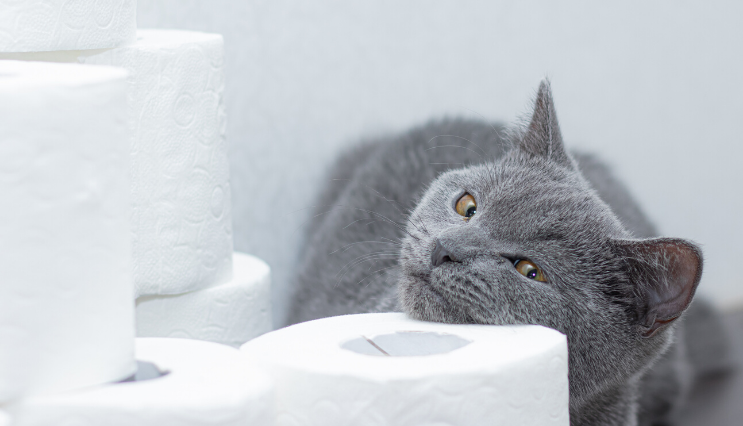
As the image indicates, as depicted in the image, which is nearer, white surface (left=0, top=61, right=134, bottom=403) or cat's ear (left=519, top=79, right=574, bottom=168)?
white surface (left=0, top=61, right=134, bottom=403)

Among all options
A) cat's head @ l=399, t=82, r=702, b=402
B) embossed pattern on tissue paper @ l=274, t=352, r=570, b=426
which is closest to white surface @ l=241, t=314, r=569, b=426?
embossed pattern on tissue paper @ l=274, t=352, r=570, b=426

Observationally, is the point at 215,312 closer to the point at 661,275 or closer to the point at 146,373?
the point at 146,373

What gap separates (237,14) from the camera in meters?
1.45

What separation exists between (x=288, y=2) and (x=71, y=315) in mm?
1063

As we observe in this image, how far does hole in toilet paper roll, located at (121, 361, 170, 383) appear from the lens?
62 cm

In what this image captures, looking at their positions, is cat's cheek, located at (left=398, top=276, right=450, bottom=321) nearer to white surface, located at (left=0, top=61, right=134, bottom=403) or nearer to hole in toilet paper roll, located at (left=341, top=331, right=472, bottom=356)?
hole in toilet paper roll, located at (left=341, top=331, right=472, bottom=356)

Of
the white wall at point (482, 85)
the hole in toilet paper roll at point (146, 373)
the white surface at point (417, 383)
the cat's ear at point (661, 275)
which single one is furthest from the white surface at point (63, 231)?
the white wall at point (482, 85)

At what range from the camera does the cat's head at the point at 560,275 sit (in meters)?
0.83

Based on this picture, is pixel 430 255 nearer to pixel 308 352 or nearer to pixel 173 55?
pixel 308 352

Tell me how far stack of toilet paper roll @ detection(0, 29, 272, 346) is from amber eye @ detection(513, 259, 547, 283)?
471 millimetres

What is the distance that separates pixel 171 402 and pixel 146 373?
0.07m

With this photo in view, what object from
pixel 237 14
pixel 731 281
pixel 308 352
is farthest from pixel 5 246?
pixel 731 281

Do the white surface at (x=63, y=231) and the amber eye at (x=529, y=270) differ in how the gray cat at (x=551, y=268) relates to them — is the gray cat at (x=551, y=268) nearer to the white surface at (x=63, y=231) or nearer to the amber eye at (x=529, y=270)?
the amber eye at (x=529, y=270)

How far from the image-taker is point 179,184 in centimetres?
103
